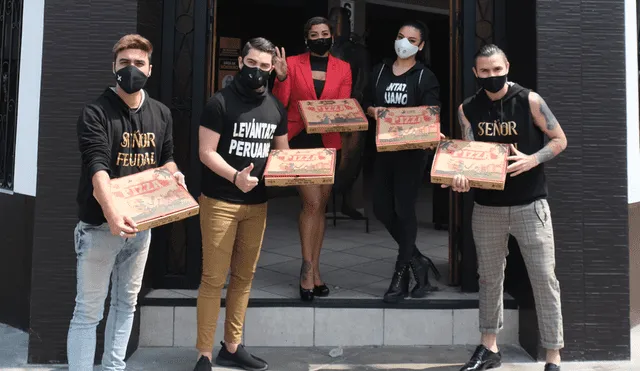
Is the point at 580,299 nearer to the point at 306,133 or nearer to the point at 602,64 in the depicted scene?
the point at 602,64

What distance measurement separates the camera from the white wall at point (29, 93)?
437cm

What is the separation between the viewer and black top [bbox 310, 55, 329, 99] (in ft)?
14.8

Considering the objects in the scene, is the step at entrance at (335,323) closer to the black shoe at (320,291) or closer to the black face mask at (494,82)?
the black shoe at (320,291)

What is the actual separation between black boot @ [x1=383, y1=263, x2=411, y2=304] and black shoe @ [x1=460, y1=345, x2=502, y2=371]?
0.71 m

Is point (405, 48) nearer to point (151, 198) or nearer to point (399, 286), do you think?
point (399, 286)

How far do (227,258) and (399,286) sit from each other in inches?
56.4

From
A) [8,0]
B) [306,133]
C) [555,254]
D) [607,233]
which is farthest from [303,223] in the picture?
[8,0]

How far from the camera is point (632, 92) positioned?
4.49 m

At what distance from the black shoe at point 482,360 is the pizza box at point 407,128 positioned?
131 cm

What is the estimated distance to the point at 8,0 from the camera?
16.1ft

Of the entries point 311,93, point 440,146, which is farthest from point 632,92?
point 311,93

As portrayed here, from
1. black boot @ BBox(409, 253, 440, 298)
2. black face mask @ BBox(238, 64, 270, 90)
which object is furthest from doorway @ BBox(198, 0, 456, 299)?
black face mask @ BBox(238, 64, 270, 90)

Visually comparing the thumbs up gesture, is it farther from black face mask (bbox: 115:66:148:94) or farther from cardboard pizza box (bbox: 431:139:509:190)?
cardboard pizza box (bbox: 431:139:509:190)

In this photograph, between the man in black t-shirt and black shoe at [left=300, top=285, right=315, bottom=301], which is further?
black shoe at [left=300, top=285, right=315, bottom=301]
